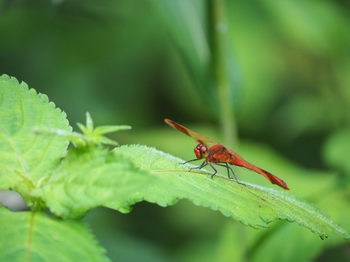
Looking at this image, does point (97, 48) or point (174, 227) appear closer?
point (174, 227)

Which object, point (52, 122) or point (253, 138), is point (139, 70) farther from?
point (52, 122)

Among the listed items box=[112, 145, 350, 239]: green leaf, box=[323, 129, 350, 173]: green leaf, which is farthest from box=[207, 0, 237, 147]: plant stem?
box=[112, 145, 350, 239]: green leaf

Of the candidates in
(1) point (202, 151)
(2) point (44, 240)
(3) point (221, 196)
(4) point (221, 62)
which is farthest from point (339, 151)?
(2) point (44, 240)

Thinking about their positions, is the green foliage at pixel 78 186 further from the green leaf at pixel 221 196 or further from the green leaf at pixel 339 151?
the green leaf at pixel 339 151

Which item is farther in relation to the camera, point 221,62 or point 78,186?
point 221,62

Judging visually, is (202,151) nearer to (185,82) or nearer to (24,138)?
(24,138)

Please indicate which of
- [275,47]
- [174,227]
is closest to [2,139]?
[174,227]

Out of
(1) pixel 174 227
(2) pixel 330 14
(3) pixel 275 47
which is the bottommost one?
(1) pixel 174 227
